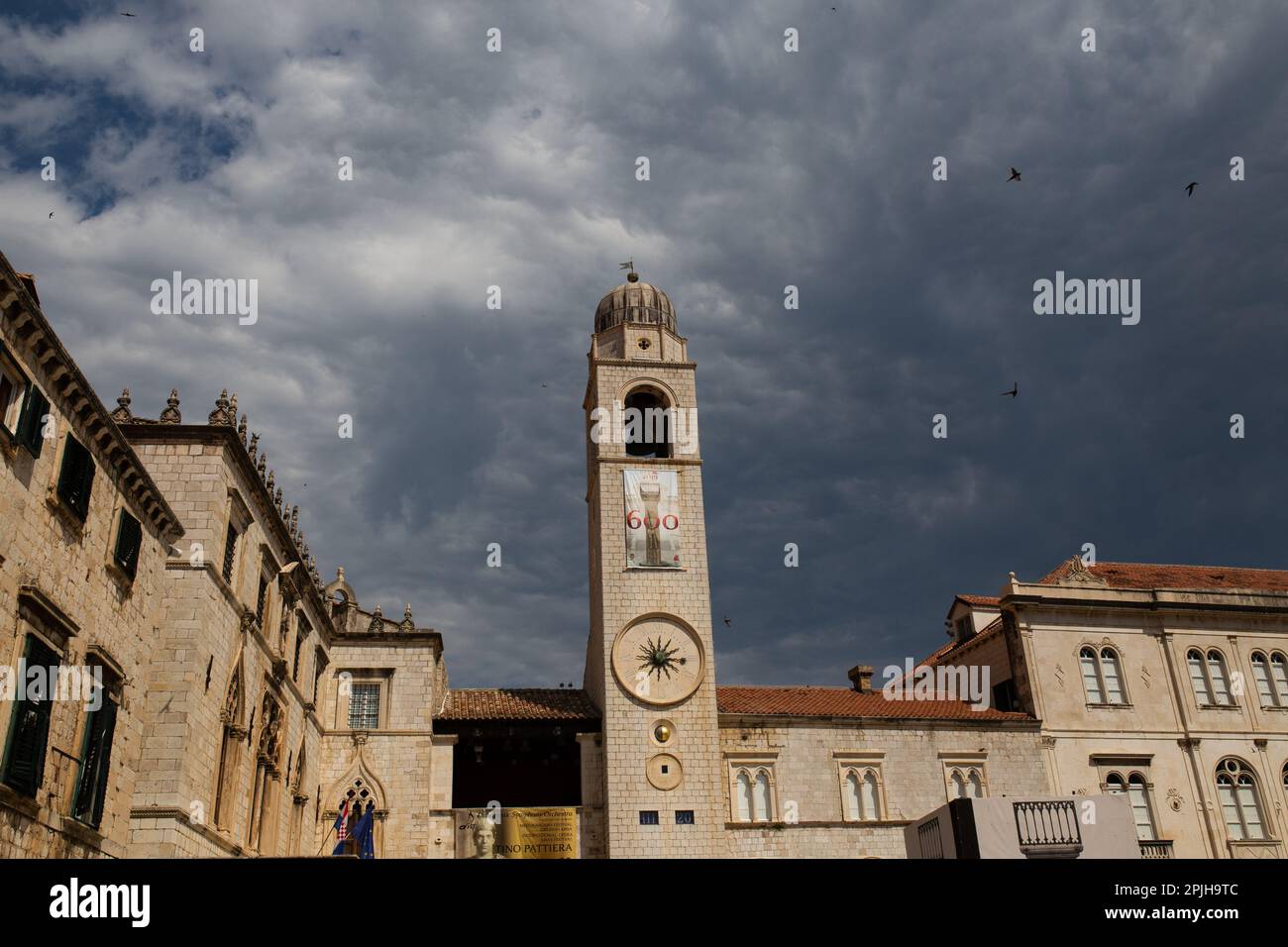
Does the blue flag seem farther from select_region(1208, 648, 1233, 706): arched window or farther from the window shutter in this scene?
select_region(1208, 648, 1233, 706): arched window

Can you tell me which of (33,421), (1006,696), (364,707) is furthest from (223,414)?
(1006,696)

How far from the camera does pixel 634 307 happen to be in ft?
145

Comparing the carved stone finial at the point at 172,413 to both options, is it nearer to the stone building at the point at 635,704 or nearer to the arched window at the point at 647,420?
the stone building at the point at 635,704

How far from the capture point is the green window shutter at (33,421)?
16.9 meters

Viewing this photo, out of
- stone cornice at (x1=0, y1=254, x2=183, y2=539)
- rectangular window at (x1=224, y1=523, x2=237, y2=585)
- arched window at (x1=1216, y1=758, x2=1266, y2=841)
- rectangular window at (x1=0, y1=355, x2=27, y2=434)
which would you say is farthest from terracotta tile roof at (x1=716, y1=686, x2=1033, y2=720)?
rectangular window at (x1=0, y1=355, x2=27, y2=434)

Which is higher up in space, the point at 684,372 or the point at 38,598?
the point at 684,372

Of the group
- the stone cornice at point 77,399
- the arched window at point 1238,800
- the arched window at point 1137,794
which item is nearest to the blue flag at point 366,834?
the stone cornice at point 77,399

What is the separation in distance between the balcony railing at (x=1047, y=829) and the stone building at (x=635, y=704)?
1.77ft

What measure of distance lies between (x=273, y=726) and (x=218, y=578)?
7129 millimetres

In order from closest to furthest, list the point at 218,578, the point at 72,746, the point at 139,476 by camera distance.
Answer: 1. the point at 72,746
2. the point at 139,476
3. the point at 218,578

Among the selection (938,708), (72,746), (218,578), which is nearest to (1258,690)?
(938,708)
